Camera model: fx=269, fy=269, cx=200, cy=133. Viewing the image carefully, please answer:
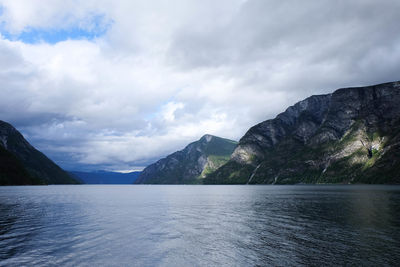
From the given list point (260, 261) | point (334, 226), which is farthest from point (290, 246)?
point (334, 226)

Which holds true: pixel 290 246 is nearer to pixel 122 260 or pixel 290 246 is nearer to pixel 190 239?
pixel 190 239

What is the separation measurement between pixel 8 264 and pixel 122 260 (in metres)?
11.9

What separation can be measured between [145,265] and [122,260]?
3.33 meters

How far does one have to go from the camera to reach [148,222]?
59.2 m

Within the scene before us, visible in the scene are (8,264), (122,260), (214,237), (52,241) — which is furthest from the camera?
(214,237)

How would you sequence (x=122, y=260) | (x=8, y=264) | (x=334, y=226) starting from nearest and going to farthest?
(x=8, y=264) < (x=122, y=260) < (x=334, y=226)

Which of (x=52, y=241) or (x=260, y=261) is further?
(x=52, y=241)

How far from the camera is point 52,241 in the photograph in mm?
40281

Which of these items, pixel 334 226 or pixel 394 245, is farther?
pixel 334 226

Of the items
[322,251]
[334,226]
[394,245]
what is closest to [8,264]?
[322,251]

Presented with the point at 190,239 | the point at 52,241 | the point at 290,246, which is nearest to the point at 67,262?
the point at 52,241

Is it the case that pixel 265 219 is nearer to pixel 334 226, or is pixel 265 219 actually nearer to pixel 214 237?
pixel 334 226

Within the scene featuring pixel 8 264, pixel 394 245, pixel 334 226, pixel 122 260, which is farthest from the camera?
pixel 334 226

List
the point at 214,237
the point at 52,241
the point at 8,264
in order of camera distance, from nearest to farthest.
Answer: the point at 8,264 → the point at 52,241 → the point at 214,237
